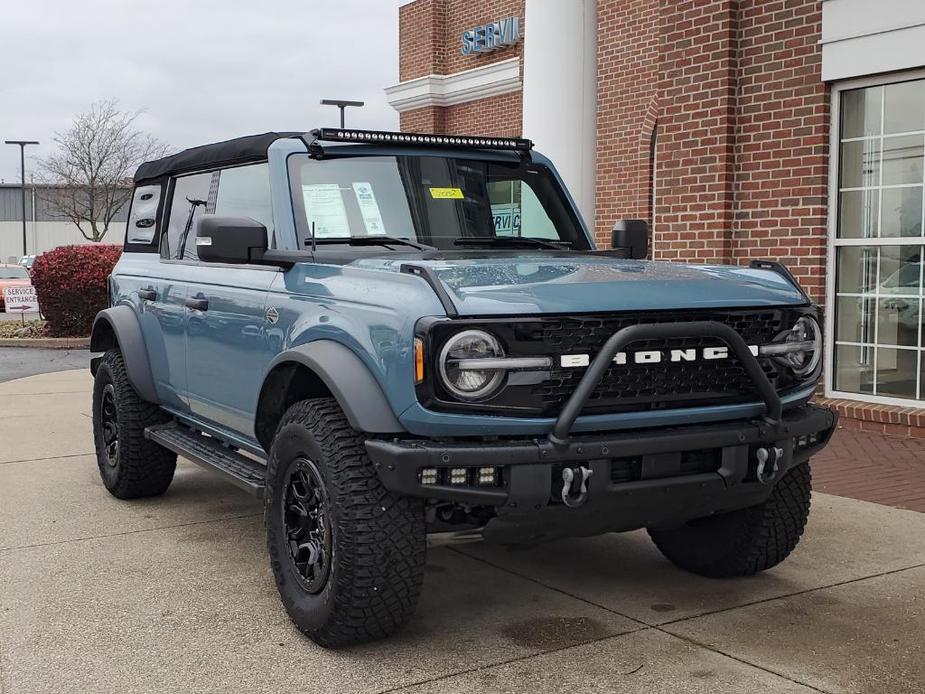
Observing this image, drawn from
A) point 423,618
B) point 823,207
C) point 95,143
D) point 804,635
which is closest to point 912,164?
point 823,207

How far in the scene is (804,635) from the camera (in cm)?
420

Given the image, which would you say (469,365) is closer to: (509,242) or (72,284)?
(509,242)

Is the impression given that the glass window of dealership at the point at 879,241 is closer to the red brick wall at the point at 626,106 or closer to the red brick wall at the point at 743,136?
the red brick wall at the point at 743,136

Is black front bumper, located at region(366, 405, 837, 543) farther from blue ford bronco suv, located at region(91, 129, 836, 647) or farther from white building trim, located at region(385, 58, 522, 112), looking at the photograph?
white building trim, located at region(385, 58, 522, 112)

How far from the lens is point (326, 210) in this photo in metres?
4.93

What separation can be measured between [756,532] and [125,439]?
138 inches

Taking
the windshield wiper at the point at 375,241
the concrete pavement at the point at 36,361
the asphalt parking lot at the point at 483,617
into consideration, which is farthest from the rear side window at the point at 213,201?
the concrete pavement at the point at 36,361

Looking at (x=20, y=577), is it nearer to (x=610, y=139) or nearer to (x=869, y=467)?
(x=869, y=467)

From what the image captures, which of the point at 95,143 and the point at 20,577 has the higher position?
the point at 95,143

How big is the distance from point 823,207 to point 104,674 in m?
6.71

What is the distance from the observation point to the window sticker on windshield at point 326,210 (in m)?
4.86

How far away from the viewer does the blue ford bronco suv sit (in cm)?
364

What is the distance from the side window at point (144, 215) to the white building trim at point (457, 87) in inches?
491

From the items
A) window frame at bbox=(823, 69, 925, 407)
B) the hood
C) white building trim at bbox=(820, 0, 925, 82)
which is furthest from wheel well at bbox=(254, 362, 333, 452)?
white building trim at bbox=(820, 0, 925, 82)
